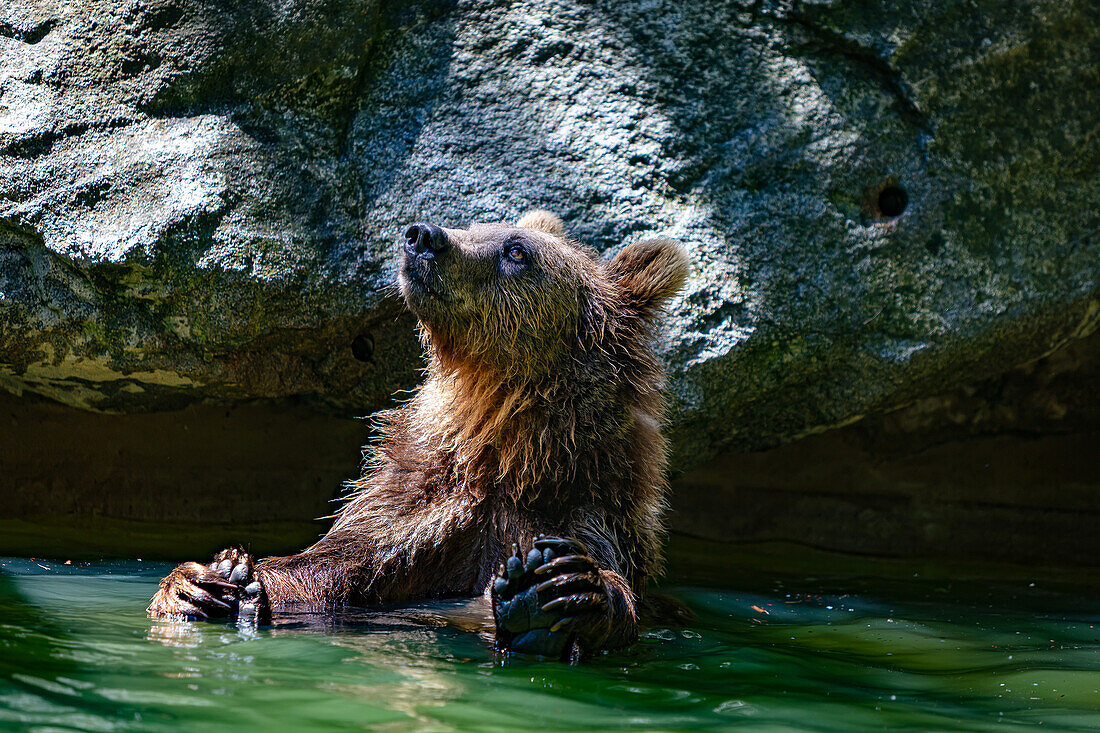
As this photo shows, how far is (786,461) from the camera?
632cm

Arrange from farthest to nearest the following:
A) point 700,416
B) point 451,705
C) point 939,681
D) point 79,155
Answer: point 700,416, point 79,155, point 939,681, point 451,705

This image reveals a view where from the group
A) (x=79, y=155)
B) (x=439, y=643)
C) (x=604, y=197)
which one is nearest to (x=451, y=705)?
(x=439, y=643)

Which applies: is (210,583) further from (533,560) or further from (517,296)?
(517,296)

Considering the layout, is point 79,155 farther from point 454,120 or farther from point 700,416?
point 700,416

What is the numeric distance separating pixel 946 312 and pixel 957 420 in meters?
1.71

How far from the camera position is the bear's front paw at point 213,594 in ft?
11.4

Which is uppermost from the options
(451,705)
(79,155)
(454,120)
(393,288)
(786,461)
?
(454,120)

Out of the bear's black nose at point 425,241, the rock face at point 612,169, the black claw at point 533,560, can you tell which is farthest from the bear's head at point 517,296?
the black claw at point 533,560

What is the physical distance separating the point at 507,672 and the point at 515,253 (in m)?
1.78

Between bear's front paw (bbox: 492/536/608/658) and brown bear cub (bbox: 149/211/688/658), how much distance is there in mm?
540

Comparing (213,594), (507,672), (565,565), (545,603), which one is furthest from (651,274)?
(213,594)

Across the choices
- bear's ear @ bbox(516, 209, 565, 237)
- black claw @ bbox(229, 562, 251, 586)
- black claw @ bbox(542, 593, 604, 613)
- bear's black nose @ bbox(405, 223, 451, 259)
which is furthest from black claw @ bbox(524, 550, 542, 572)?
bear's ear @ bbox(516, 209, 565, 237)

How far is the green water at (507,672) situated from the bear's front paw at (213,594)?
0.37 feet

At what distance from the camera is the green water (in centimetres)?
237
